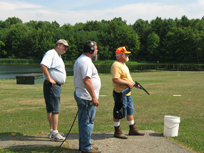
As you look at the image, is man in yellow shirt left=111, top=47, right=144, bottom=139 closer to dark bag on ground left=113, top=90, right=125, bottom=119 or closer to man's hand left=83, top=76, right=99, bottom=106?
dark bag on ground left=113, top=90, right=125, bottom=119

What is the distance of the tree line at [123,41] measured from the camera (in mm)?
105062

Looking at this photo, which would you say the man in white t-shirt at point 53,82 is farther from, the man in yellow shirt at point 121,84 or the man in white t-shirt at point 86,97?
the man in yellow shirt at point 121,84

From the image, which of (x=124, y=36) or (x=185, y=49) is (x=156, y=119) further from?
(x=124, y=36)

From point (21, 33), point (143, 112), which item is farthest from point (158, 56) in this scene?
point (143, 112)

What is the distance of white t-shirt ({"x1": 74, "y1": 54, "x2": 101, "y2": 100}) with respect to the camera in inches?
→ 182

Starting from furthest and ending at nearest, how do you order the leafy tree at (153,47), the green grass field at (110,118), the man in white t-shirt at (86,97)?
the leafy tree at (153,47)
the green grass field at (110,118)
the man in white t-shirt at (86,97)

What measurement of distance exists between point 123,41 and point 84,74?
115 meters

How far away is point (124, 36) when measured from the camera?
118 meters

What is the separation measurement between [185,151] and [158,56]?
108 meters

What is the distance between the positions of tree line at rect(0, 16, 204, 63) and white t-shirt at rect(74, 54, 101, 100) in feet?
326

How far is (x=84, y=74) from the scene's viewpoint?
4.59 metres

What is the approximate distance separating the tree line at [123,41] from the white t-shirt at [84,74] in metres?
99.4

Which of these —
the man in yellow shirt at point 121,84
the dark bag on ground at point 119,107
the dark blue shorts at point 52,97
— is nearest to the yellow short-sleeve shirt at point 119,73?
the man in yellow shirt at point 121,84

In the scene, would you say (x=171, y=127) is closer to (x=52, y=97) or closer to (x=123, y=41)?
(x=52, y=97)
